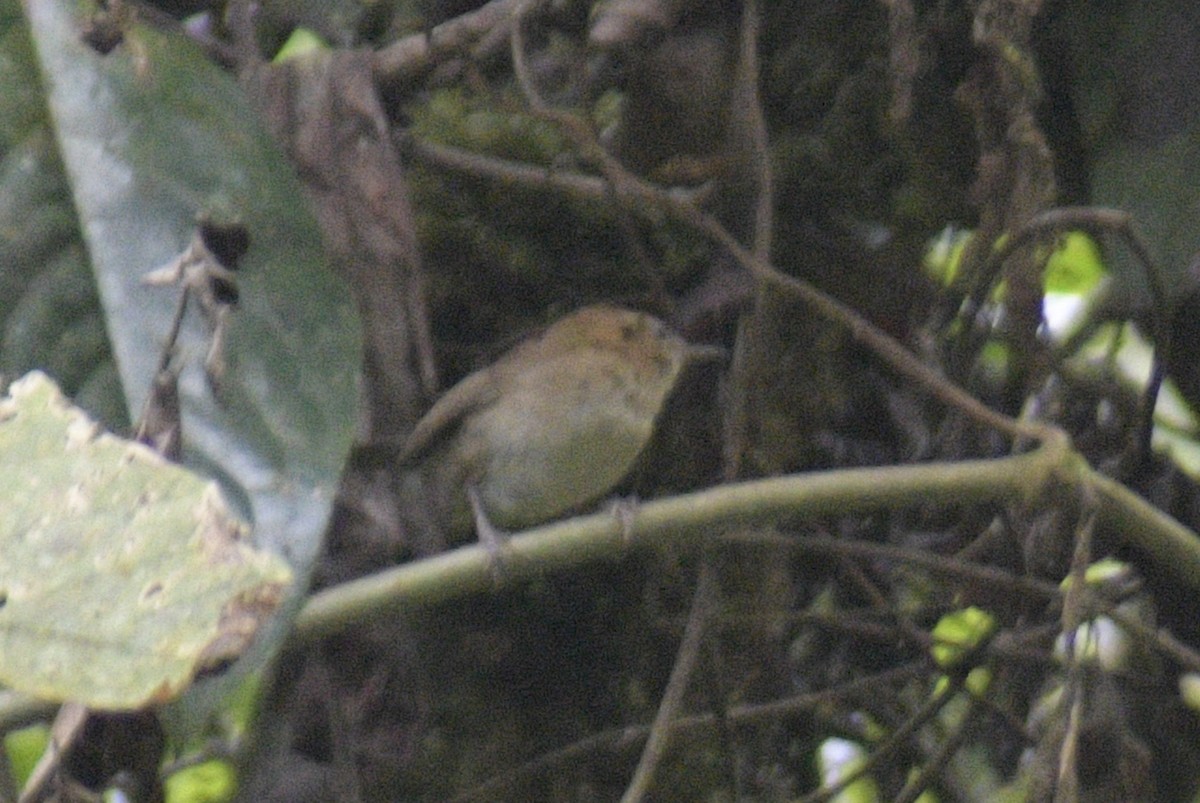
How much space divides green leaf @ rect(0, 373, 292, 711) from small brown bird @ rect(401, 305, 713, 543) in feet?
3.52

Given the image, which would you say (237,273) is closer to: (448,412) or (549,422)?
(448,412)

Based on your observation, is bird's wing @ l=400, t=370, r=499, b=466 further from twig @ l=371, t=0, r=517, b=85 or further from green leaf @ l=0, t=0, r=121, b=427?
green leaf @ l=0, t=0, r=121, b=427

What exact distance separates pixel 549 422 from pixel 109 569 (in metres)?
1.65

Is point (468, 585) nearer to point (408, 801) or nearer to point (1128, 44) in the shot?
point (408, 801)

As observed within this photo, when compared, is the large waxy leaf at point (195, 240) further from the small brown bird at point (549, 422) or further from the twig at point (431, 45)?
the small brown bird at point (549, 422)

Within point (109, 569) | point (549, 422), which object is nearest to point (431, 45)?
point (549, 422)

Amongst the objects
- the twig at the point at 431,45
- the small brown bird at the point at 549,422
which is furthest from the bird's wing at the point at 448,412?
the twig at the point at 431,45

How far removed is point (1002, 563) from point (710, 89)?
0.80 metres

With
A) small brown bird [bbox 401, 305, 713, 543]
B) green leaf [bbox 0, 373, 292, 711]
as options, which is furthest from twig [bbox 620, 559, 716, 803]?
green leaf [bbox 0, 373, 292, 711]

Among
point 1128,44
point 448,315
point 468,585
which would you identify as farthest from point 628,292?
point 468,585

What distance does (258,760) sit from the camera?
2.07 metres

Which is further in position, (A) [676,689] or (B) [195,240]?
(A) [676,689]

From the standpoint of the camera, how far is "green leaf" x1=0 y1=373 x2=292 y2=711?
1020 millimetres

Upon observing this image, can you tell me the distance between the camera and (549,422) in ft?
8.97
